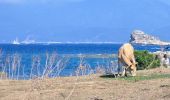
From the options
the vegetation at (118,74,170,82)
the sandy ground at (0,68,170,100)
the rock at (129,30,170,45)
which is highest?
the rock at (129,30,170,45)

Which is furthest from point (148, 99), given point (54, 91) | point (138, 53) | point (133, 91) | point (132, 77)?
point (138, 53)

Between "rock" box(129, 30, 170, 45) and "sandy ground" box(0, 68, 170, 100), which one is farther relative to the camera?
"rock" box(129, 30, 170, 45)

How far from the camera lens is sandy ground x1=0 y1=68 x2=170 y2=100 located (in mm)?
Result: 22172

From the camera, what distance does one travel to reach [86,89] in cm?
2438

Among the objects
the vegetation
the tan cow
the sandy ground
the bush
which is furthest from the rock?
the sandy ground

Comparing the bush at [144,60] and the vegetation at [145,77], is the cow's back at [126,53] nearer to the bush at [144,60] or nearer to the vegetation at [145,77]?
the vegetation at [145,77]

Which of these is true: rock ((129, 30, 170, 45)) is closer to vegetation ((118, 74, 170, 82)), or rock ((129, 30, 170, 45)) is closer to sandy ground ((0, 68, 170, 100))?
vegetation ((118, 74, 170, 82))

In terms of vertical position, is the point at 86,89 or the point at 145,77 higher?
the point at 145,77

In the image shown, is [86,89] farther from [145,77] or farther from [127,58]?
[127,58]

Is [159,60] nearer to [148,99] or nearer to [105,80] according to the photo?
[105,80]

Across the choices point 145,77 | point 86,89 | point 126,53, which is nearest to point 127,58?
point 126,53

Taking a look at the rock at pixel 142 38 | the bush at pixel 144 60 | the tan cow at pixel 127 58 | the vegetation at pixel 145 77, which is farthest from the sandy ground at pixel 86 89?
the rock at pixel 142 38

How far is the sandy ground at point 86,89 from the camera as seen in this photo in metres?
22.2

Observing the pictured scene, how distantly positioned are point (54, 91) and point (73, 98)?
77.5 inches
